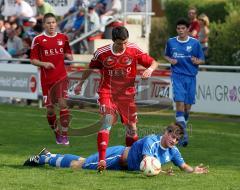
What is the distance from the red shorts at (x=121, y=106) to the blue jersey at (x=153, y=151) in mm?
1269

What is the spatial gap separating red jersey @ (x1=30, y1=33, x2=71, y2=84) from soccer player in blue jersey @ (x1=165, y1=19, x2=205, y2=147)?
210 cm

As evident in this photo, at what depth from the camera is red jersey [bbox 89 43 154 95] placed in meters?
12.9

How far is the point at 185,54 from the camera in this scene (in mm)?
16625

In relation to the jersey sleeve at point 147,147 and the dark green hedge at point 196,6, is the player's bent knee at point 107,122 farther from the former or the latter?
the dark green hedge at point 196,6

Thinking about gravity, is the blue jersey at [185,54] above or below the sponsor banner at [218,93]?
above

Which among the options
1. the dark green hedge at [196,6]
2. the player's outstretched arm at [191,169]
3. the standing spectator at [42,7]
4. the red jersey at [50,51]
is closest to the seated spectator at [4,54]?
the standing spectator at [42,7]

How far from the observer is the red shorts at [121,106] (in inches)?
499

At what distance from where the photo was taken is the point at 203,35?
2422 centimetres

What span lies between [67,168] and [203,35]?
12766mm

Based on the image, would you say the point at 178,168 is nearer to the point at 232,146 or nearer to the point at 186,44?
the point at 232,146

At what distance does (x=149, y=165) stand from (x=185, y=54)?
5918 millimetres

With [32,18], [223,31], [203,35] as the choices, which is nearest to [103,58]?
[203,35]

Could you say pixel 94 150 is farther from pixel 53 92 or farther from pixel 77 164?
pixel 77 164

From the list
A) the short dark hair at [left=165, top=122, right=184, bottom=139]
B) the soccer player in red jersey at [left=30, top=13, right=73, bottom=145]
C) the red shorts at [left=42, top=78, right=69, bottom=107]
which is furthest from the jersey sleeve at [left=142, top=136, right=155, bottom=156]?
the red shorts at [left=42, top=78, right=69, bottom=107]
